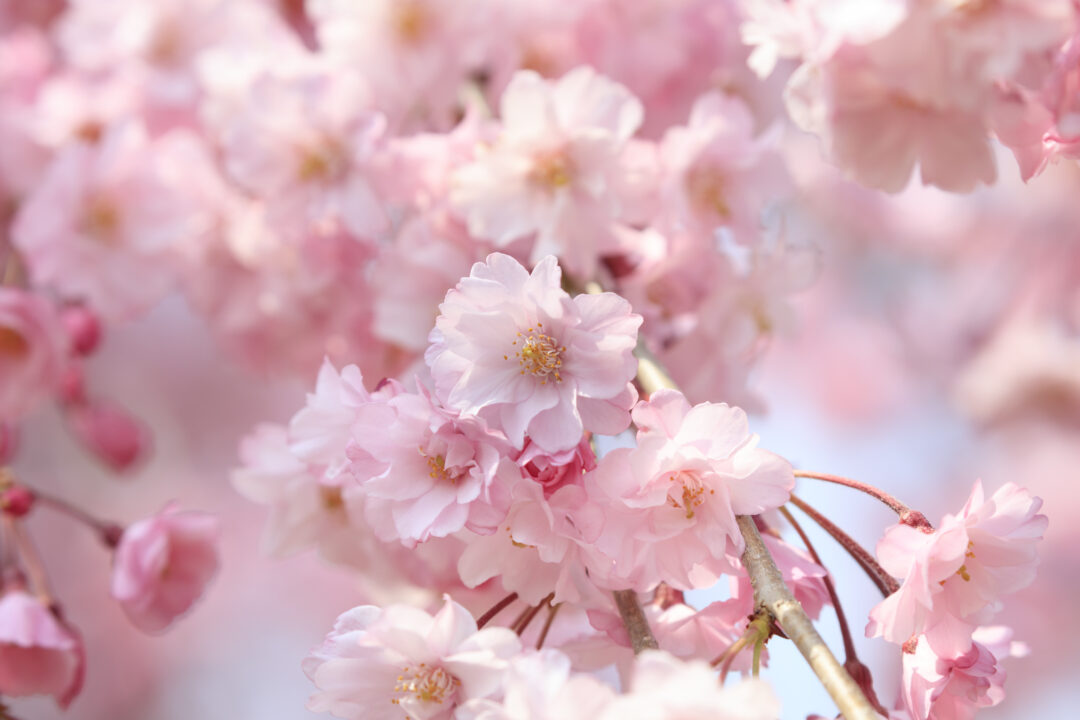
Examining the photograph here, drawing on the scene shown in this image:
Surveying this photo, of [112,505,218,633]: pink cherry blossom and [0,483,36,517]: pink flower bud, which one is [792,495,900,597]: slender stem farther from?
[0,483,36,517]: pink flower bud

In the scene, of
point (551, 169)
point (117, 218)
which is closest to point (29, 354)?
point (117, 218)

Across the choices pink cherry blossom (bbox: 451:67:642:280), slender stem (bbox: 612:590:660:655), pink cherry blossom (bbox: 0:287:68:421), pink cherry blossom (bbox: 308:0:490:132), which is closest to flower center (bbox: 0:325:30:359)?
pink cherry blossom (bbox: 0:287:68:421)

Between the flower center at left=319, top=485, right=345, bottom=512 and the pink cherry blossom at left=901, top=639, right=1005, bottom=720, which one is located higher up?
the pink cherry blossom at left=901, top=639, right=1005, bottom=720

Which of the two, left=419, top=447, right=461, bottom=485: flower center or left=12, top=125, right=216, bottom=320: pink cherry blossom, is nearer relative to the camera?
left=419, top=447, right=461, bottom=485: flower center

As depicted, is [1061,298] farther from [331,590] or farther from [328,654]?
[328,654]

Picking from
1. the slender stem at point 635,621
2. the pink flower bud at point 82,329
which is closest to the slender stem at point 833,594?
the slender stem at point 635,621

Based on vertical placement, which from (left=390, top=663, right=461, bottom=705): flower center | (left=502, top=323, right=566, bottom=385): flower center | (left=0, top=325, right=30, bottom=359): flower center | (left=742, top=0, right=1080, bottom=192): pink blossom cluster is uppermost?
(left=742, top=0, right=1080, bottom=192): pink blossom cluster

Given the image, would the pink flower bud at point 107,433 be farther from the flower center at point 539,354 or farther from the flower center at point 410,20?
the flower center at point 539,354
